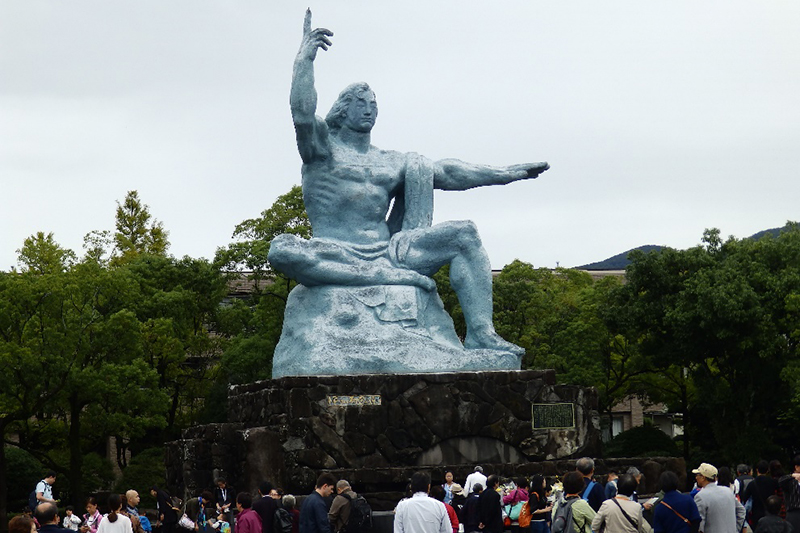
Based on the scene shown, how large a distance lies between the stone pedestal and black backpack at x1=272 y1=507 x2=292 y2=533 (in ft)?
9.28

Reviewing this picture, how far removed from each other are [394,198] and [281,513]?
7.03 metres

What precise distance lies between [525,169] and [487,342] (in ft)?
8.80

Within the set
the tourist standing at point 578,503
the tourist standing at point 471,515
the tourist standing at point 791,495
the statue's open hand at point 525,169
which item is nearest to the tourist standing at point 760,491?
the tourist standing at point 791,495

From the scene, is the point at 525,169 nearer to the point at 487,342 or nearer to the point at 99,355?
the point at 487,342

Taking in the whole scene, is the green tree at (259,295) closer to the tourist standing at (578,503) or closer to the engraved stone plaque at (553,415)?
the engraved stone plaque at (553,415)

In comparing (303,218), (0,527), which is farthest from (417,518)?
(303,218)

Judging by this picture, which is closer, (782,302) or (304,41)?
(304,41)

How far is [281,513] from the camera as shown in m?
12.9

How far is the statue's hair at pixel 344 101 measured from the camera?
60.5 feet

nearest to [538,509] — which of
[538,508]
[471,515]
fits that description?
[538,508]

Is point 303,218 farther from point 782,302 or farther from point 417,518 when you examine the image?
point 417,518

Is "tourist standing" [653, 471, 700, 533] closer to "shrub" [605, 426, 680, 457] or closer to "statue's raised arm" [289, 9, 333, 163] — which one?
"statue's raised arm" [289, 9, 333, 163]

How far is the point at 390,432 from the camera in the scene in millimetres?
16406

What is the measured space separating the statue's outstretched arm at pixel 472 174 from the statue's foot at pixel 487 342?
2.22 meters
